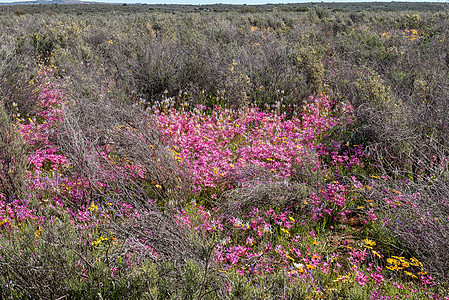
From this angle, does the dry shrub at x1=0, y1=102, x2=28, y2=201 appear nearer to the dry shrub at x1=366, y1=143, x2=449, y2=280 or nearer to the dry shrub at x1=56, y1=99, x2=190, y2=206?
the dry shrub at x1=56, y1=99, x2=190, y2=206

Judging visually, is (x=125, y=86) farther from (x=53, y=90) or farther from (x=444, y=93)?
(x=444, y=93)

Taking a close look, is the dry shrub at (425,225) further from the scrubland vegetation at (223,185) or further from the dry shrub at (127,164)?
the dry shrub at (127,164)

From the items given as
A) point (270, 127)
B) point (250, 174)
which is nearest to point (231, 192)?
point (250, 174)

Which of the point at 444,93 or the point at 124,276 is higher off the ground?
the point at 444,93

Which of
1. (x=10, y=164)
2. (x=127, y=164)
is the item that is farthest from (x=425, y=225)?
(x=10, y=164)

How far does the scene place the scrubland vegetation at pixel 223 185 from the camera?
220cm

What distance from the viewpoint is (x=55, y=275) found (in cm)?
209

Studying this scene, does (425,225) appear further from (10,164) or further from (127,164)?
(10,164)

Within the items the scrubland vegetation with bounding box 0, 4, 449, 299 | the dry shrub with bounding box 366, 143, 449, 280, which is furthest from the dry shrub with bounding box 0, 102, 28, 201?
the dry shrub with bounding box 366, 143, 449, 280

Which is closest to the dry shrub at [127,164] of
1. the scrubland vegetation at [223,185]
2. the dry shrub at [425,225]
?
the scrubland vegetation at [223,185]

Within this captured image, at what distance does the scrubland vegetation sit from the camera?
86.5 inches

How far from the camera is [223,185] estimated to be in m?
4.12

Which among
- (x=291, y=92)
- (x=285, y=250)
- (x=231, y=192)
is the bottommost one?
(x=285, y=250)

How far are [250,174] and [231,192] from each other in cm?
47
